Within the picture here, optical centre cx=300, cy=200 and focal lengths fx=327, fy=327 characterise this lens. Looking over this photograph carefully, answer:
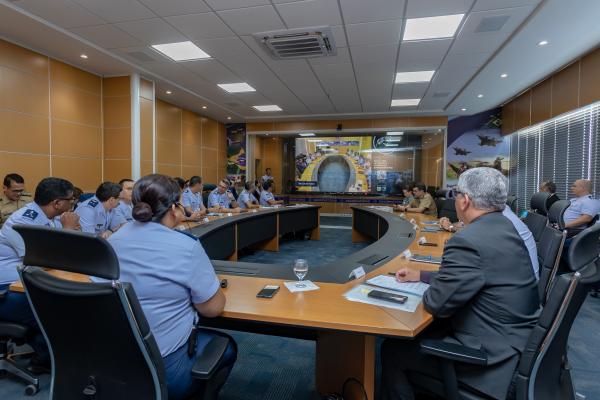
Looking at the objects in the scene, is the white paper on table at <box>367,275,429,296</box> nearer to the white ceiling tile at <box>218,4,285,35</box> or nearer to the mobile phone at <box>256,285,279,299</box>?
the mobile phone at <box>256,285,279,299</box>

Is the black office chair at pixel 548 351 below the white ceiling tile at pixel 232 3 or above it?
below

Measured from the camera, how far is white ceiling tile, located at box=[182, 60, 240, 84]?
5207 millimetres

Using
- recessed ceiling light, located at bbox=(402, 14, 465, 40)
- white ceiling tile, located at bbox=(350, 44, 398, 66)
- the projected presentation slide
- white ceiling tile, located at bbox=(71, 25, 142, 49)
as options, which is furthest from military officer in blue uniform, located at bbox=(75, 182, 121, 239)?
the projected presentation slide

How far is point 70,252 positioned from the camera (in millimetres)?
967

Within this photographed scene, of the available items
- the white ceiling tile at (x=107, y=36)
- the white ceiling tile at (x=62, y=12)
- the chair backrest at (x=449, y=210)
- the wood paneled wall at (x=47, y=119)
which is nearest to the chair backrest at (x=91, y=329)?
the white ceiling tile at (x=62, y=12)

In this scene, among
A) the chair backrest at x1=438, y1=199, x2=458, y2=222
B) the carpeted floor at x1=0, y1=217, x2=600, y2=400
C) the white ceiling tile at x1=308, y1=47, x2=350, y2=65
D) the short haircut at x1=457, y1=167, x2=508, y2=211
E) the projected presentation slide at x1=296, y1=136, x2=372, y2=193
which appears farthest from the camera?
the projected presentation slide at x1=296, y1=136, x2=372, y2=193

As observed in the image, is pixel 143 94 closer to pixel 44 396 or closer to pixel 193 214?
pixel 193 214

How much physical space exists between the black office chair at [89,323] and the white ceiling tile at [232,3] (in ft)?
10.4

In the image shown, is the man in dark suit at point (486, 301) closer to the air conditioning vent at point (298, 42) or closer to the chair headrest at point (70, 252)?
the chair headrest at point (70, 252)

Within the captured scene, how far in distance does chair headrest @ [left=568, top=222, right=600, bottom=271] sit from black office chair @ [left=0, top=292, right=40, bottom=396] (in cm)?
273

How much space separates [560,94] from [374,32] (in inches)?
157

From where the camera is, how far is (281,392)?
202cm

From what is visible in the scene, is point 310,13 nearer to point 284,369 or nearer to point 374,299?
point 374,299

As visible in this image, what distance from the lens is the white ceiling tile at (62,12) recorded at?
3.46 metres
